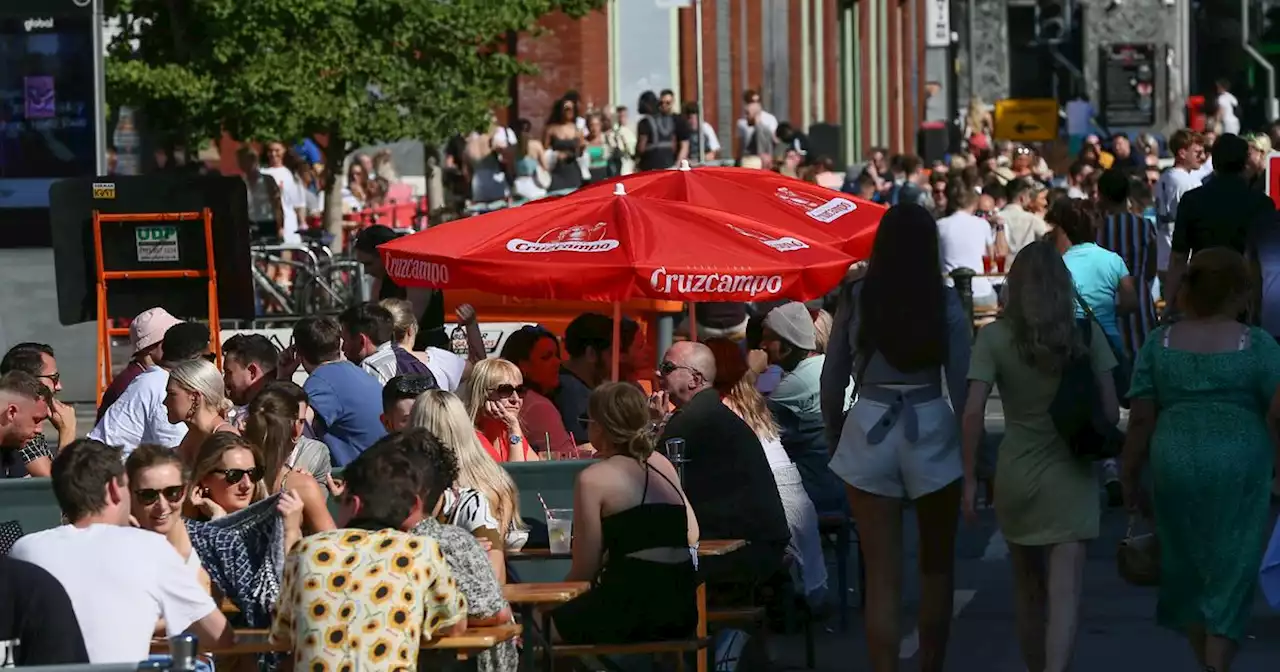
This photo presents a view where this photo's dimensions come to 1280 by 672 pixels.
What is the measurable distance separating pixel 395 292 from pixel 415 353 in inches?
71.8

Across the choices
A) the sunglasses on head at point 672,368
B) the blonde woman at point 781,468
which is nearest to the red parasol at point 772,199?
the blonde woman at point 781,468

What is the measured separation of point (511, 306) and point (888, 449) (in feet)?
29.3

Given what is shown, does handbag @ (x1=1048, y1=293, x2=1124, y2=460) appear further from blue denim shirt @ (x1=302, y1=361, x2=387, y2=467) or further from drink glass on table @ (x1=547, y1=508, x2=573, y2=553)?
blue denim shirt @ (x1=302, y1=361, x2=387, y2=467)

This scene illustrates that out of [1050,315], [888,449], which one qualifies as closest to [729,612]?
[888,449]

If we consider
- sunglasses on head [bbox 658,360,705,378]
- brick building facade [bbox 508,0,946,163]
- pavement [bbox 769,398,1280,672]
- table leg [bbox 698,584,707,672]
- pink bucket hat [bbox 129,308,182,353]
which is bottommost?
pavement [bbox 769,398,1280,672]

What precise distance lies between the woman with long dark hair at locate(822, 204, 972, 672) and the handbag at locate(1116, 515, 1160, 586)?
2.14ft

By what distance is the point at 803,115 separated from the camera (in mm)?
48562

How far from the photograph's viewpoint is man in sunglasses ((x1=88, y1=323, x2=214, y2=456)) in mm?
11102

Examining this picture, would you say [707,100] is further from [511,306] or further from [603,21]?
[511,306]

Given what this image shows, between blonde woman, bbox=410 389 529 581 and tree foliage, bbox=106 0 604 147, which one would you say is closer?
blonde woman, bbox=410 389 529 581

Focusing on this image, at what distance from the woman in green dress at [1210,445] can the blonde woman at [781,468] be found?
2.07 metres

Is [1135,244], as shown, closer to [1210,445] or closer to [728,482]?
[728,482]

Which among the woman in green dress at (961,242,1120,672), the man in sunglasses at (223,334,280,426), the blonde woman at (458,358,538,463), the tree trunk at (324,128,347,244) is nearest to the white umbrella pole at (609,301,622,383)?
the blonde woman at (458,358,538,463)

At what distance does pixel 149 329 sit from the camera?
12.1m
